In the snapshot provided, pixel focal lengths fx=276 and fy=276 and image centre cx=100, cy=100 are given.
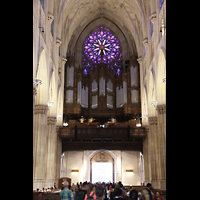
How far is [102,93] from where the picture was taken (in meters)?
27.8

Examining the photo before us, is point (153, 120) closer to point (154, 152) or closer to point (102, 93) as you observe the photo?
point (154, 152)

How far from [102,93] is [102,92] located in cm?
10

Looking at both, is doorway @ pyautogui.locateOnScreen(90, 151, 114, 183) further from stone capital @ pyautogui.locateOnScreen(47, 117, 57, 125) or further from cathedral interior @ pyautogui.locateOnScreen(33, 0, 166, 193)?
stone capital @ pyautogui.locateOnScreen(47, 117, 57, 125)

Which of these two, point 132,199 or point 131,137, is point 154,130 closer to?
point 131,137

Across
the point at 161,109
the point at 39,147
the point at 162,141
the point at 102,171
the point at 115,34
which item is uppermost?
the point at 115,34

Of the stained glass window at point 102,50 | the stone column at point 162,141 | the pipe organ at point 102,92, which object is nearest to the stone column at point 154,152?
the stone column at point 162,141

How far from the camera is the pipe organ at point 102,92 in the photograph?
87.6ft

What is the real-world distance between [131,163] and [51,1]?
670 inches

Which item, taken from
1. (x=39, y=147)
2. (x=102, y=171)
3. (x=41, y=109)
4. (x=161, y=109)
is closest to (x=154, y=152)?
(x=161, y=109)

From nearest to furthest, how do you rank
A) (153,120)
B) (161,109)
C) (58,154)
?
(161,109)
(153,120)
(58,154)

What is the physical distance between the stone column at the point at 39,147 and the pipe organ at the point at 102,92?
8498 millimetres

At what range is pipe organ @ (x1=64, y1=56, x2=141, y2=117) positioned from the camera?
26.7 metres

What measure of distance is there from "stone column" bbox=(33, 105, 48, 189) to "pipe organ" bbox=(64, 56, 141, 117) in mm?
8498
